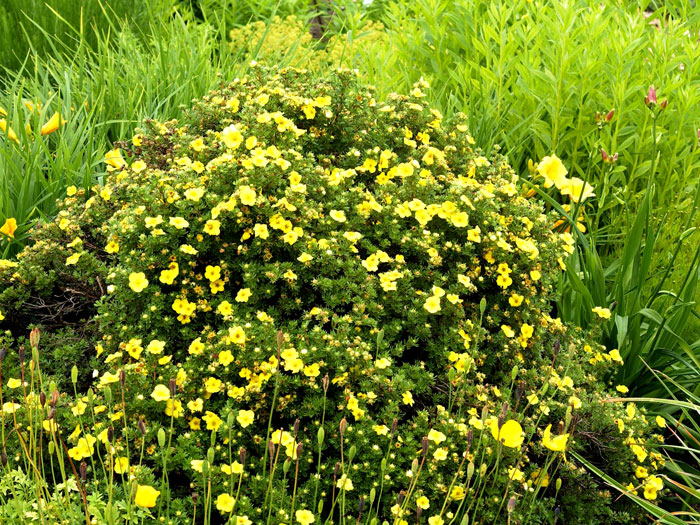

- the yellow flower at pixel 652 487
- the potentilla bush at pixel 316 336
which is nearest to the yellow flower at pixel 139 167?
the potentilla bush at pixel 316 336

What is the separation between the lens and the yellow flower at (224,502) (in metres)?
1.87

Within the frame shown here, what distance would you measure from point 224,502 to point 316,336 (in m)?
0.55

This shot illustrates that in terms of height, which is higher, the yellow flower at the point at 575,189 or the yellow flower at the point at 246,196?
the yellow flower at the point at 246,196

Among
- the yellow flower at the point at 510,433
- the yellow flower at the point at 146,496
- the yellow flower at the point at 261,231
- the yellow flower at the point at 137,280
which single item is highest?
the yellow flower at the point at 261,231

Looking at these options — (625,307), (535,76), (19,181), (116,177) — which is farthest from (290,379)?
(535,76)

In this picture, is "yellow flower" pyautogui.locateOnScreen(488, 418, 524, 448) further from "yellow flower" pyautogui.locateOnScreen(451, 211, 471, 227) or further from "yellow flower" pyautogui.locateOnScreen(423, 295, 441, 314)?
"yellow flower" pyautogui.locateOnScreen(451, 211, 471, 227)

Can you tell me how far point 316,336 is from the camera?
2178 mm

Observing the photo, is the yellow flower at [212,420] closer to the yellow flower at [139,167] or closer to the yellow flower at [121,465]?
the yellow flower at [121,465]

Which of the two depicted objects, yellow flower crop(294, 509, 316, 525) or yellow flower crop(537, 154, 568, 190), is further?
yellow flower crop(537, 154, 568, 190)

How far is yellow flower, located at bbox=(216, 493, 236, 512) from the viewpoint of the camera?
1.87m

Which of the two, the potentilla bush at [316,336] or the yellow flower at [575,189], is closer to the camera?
the potentilla bush at [316,336]

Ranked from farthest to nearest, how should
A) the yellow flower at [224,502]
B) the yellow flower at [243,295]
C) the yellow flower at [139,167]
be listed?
the yellow flower at [139,167] → the yellow flower at [243,295] → the yellow flower at [224,502]

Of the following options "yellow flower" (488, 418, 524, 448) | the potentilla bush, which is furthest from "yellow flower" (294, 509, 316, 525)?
"yellow flower" (488, 418, 524, 448)

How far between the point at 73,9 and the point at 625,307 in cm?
442
